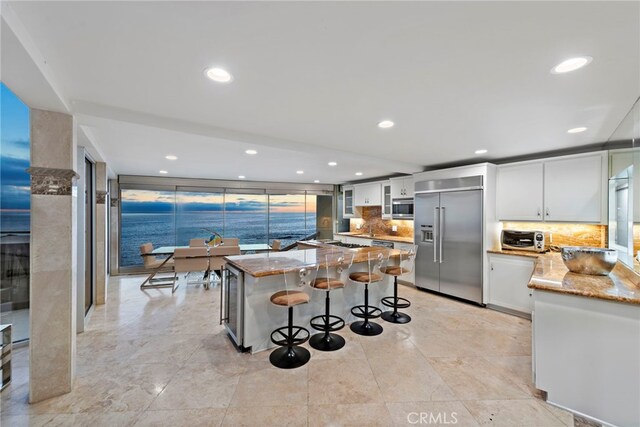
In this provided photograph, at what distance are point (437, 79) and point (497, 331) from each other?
312 cm

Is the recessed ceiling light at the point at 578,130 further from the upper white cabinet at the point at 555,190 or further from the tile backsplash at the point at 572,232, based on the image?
the tile backsplash at the point at 572,232

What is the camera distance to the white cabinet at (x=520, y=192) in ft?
12.3

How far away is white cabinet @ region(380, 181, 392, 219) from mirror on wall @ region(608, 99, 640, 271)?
340 cm

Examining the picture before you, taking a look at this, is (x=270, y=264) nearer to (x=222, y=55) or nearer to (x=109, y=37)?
(x=222, y=55)

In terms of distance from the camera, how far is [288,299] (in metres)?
2.48

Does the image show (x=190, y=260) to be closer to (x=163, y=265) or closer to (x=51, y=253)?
(x=163, y=265)

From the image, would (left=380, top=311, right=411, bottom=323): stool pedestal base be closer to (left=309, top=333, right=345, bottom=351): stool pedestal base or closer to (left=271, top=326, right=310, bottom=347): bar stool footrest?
(left=309, top=333, right=345, bottom=351): stool pedestal base

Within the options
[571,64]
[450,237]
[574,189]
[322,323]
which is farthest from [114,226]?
[574,189]

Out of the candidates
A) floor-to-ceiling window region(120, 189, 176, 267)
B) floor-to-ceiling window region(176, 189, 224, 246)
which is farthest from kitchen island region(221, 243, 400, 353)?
floor-to-ceiling window region(120, 189, 176, 267)

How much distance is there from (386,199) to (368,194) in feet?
2.05

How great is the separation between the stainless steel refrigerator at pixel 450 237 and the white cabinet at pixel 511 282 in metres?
0.18

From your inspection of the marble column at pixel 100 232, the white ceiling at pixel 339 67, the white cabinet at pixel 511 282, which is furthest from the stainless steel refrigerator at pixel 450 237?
the marble column at pixel 100 232

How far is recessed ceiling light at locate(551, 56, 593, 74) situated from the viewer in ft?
4.99

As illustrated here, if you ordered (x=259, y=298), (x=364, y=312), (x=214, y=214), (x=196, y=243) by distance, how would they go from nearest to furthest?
(x=259, y=298) → (x=364, y=312) → (x=196, y=243) → (x=214, y=214)
